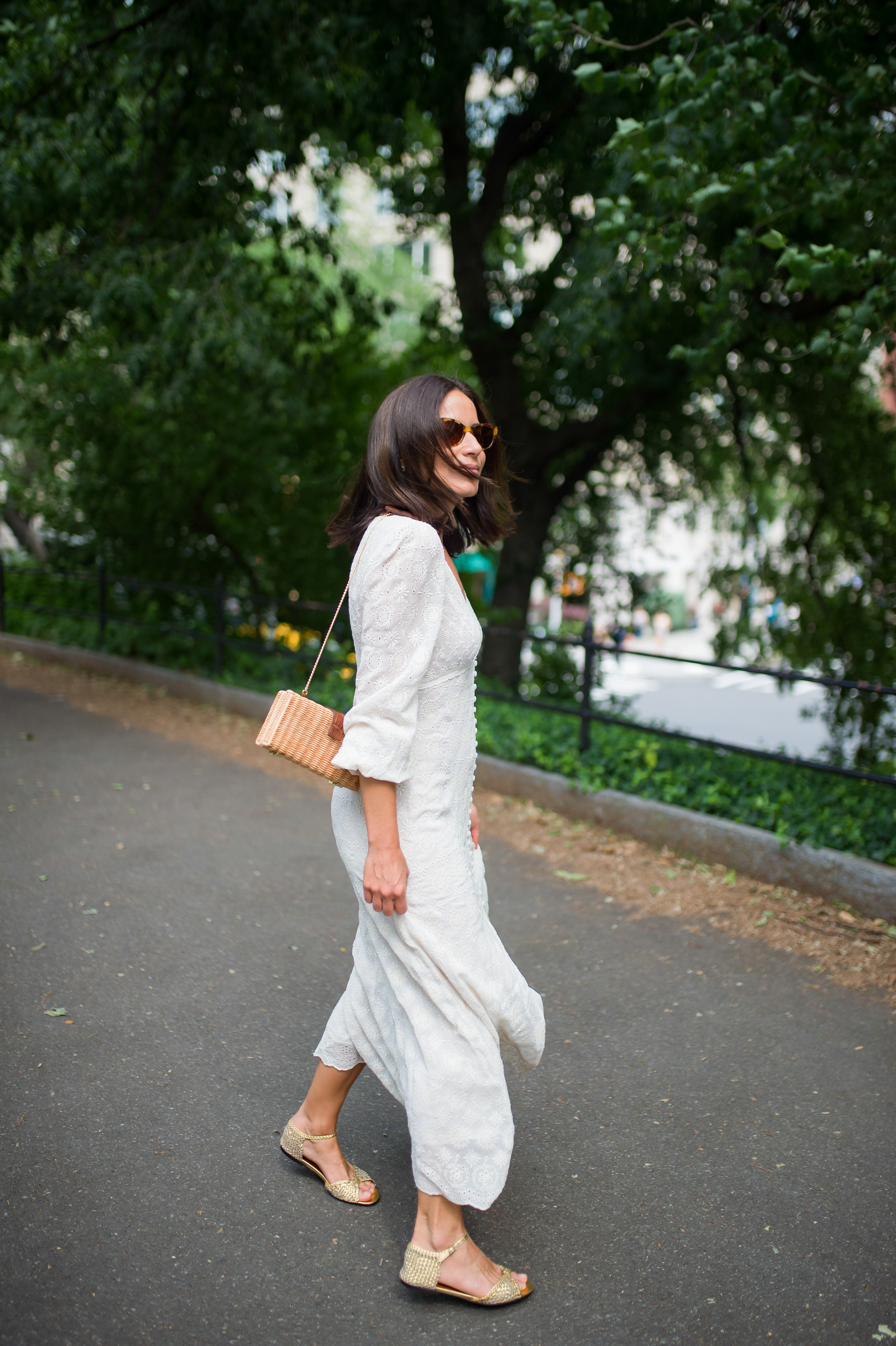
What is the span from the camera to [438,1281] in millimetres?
2268

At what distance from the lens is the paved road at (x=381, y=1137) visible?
7.50 ft

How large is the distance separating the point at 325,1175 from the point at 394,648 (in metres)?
1.47

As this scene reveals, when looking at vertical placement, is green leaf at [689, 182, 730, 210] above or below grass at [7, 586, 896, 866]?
above

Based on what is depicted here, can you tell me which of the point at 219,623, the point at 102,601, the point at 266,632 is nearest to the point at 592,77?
the point at 219,623

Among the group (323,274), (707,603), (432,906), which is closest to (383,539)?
(432,906)

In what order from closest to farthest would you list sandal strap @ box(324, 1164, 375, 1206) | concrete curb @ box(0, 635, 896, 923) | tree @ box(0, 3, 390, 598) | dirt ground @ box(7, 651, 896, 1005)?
sandal strap @ box(324, 1164, 375, 1206), dirt ground @ box(7, 651, 896, 1005), concrete curb @ box(0, 635, 896, 923), tree @ box(0, 3, 390, 598)

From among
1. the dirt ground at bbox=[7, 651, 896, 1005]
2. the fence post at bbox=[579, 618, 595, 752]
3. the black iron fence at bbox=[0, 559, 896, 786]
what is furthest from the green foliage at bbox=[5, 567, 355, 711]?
the fence post at bbox=[579, 618, 595, 752]

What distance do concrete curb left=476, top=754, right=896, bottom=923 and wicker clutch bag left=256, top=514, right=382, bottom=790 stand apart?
328cm

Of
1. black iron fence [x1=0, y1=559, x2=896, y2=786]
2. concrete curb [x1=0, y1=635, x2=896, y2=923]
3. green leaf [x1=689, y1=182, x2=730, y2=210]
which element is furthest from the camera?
black iron fence [x1=0, y1=559, x2=896, y2=786]

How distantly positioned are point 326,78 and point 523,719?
473 cm

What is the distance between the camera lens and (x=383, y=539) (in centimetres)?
220

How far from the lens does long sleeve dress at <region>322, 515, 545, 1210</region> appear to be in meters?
2.17

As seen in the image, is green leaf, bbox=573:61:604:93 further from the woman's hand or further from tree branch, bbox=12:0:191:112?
the woman's hand

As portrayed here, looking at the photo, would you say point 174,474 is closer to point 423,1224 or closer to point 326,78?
point 326,78
